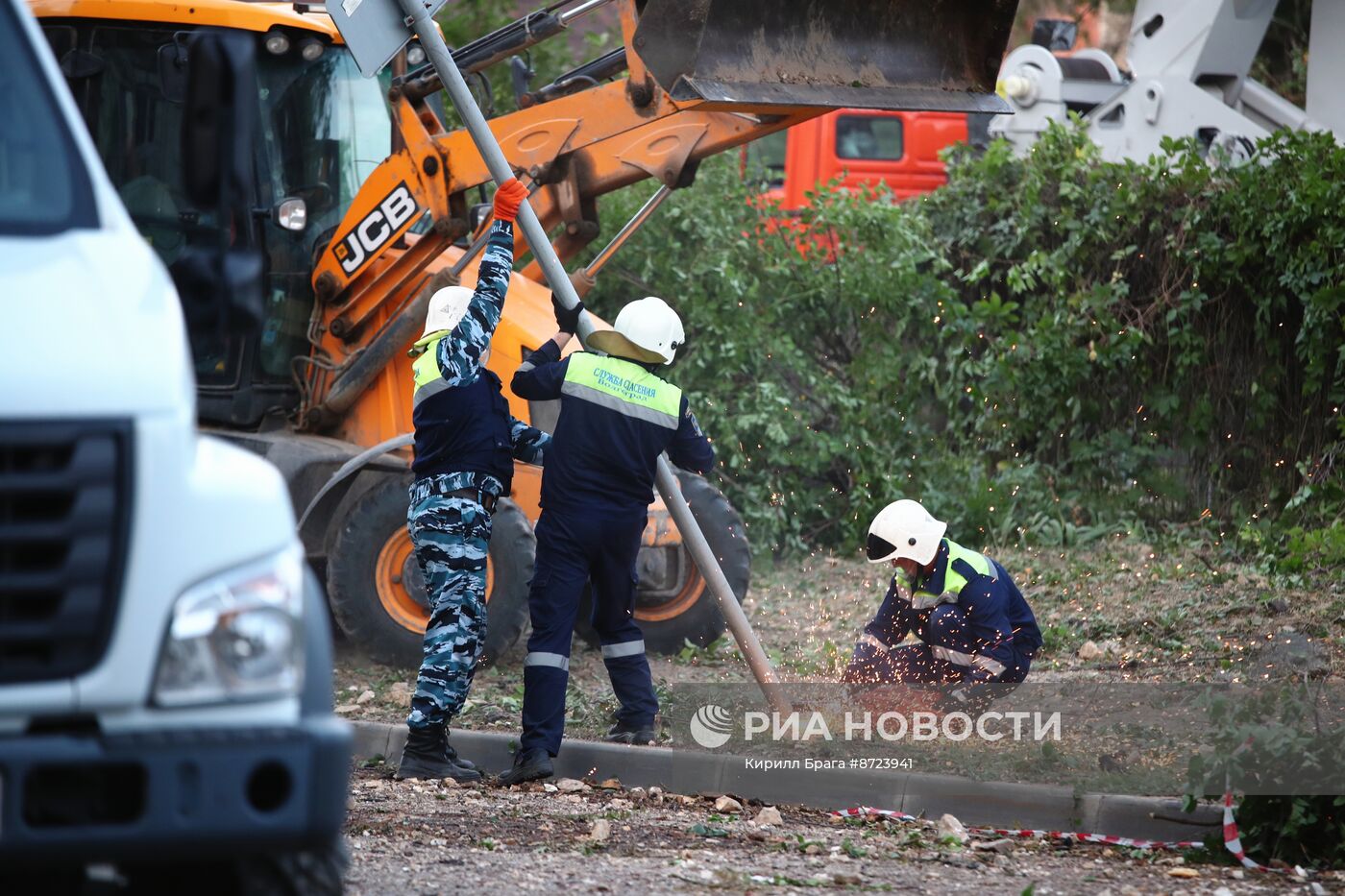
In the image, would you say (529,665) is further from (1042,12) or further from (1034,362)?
(1042,12)

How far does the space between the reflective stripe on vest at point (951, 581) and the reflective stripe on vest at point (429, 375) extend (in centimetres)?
216

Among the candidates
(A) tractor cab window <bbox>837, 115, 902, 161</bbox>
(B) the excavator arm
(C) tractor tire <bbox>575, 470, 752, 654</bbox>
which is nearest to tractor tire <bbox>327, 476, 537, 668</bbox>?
(C) tractor tire <bbox>575, 470, 752, 654</bbox>

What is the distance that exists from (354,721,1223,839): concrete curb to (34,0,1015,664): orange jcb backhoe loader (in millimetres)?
1259

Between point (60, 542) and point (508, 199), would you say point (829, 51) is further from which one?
point (60, 542)

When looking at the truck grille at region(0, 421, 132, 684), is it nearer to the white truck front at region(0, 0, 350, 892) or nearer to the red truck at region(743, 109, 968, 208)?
the white truck front at region(0, 0, 350, 892)

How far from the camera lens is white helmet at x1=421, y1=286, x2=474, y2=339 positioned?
7.20 meters

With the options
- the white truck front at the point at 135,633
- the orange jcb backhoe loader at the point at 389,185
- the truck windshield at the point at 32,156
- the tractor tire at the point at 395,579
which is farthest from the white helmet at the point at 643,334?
the white truck front at the point at 135,633

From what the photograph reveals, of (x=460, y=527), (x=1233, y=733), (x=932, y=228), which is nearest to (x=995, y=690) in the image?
(x=1233, y=733)

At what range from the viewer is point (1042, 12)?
22.4 m

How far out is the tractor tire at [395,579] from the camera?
847 centimetres

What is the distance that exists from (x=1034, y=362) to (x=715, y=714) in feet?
18.3

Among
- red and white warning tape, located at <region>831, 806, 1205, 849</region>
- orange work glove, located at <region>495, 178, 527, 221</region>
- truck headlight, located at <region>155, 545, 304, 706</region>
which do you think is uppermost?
orange work glove, located at <region>495, 178, 527, 221</region>

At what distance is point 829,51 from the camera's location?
7.71 m

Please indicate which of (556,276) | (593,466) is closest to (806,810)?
(593,466)
